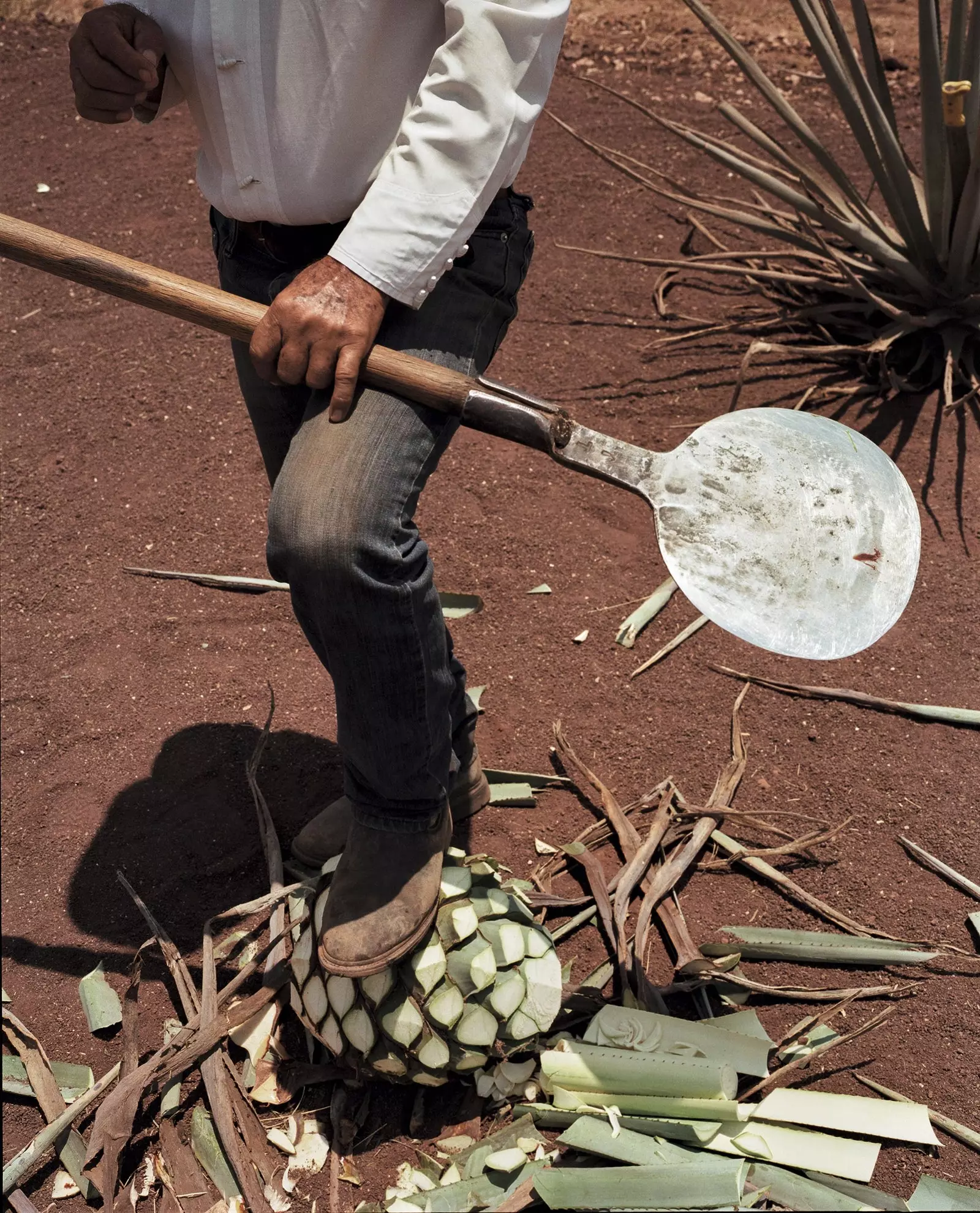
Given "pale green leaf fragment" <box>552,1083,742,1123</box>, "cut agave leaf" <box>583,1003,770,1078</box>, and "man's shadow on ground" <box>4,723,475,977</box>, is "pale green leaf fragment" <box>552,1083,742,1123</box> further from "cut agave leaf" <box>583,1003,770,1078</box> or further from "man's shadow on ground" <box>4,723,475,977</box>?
"man's shadow on ground" <box>4,723,475,977</box>

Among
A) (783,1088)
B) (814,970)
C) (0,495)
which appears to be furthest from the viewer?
(0,495)

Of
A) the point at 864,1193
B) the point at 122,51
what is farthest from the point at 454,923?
the point at 122,51

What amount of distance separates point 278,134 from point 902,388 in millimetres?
2399

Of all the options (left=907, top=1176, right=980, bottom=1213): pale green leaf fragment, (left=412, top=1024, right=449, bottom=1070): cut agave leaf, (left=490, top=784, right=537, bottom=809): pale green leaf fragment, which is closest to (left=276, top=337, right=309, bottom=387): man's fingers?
(left=412, top=1024, right=449, bottom=1070): cut agave leaf

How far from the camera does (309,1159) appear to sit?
1837 millimetres

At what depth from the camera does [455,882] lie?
188 centimetres

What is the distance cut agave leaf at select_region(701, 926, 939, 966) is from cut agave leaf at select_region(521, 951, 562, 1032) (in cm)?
39

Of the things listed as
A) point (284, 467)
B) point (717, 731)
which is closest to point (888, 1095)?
point (717, 731)

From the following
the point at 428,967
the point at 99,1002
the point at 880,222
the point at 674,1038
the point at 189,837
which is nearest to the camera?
the point at 428,967

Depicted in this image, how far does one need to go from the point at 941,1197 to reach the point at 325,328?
1.67m

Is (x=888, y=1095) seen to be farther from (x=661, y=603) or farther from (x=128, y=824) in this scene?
(x=128, y=824)

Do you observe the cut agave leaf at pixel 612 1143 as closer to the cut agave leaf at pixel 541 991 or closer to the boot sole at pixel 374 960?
the cut agave leaf at pixel 541 991

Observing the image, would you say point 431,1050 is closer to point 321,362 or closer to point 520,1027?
point 520,1027

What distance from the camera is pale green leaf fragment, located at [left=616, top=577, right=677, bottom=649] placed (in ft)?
9.01
